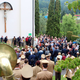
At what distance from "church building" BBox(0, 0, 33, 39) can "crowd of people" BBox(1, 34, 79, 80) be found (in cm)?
141

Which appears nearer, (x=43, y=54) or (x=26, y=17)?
(x=43, y=54)

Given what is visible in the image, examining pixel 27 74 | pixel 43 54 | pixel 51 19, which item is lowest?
pixel 43 54

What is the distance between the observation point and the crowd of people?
4.49m

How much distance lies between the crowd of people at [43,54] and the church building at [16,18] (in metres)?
1.41

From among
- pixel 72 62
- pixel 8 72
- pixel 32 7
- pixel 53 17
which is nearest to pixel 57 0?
pixel 53 17

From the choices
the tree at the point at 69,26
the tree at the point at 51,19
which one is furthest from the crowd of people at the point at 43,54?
the tree at the point at 69,26

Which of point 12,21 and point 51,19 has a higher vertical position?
point 51,19

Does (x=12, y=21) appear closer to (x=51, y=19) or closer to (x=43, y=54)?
(x=51, y=19)

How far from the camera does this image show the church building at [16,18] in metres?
19.2

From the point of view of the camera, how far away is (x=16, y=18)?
19.9 meters

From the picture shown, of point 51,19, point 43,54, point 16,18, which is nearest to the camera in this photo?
point 43,54

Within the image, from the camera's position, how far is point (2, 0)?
18812mm

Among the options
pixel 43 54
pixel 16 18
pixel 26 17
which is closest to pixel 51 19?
pixel 26 17

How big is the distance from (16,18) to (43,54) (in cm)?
1308
